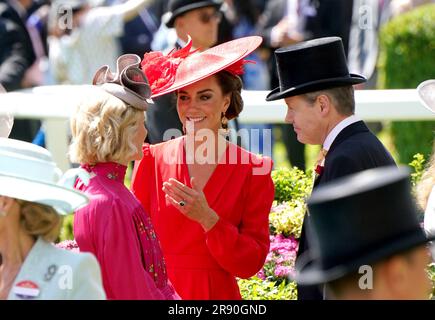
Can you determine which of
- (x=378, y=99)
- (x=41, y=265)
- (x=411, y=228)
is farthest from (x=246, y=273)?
(x=378, y=99)

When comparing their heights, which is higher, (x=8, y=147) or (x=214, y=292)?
(x=8, y=147)

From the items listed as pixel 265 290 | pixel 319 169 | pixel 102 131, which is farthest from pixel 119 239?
pixel 265 290

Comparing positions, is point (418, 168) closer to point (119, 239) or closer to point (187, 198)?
point (187, 198)

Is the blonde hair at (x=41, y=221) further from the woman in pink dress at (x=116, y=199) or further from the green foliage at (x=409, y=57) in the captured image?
the green foliage at (x=409, y=57)

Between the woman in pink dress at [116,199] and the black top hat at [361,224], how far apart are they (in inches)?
51.1

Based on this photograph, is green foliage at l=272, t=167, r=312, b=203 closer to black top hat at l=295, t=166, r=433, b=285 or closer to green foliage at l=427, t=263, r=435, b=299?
green foliage at l=427, t=263, r=435, b=299

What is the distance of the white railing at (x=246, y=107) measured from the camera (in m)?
7.97

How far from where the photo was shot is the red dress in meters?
5.27

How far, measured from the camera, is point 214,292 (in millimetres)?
5277

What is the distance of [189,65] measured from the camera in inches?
216

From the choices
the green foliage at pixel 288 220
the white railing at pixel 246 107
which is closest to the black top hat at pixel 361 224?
the green foliage at pixel 288 220

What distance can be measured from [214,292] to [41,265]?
1.24 m
